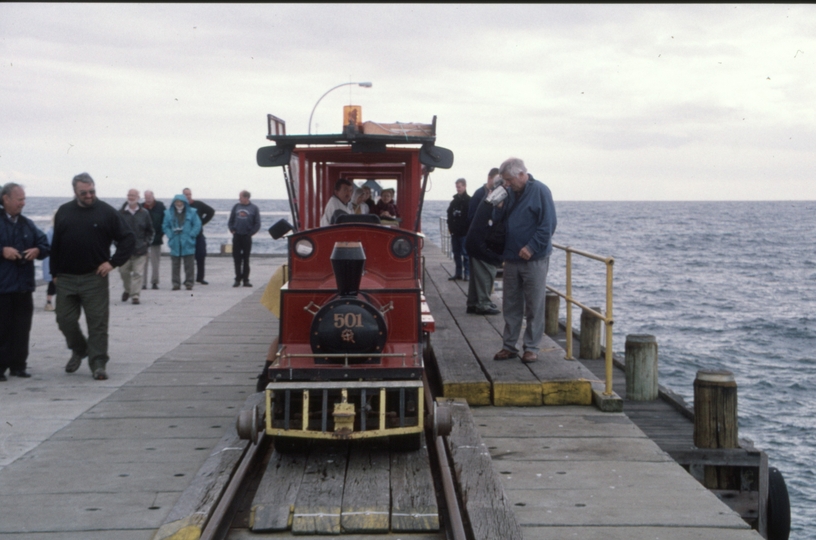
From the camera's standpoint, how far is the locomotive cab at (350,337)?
5.36 meters

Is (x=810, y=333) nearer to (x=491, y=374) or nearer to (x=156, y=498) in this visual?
(x=491, y=374)

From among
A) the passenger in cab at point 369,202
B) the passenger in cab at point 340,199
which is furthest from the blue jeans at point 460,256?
the passenger in cab at point 340,199

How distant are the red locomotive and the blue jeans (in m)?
6.98

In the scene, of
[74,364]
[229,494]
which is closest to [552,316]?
[74,364]

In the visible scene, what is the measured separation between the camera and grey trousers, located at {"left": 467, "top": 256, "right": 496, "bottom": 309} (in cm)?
1076

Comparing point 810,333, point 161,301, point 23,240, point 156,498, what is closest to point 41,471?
point 156,498

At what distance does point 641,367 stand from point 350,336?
436 cm

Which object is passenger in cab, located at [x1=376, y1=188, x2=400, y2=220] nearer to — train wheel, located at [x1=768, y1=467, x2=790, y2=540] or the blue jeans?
the blue jeans

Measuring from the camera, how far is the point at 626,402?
29.1ft

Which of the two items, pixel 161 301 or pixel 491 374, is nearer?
pixel 491 374

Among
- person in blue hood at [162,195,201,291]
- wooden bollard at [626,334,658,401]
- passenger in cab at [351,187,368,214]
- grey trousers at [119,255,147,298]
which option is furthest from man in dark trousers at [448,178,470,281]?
grey trousers at [119,255,147,298]

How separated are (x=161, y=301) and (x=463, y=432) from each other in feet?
32.1

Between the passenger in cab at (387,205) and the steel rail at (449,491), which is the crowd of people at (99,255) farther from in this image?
the passenger in cab at (387,205)

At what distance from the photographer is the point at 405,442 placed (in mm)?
5652
